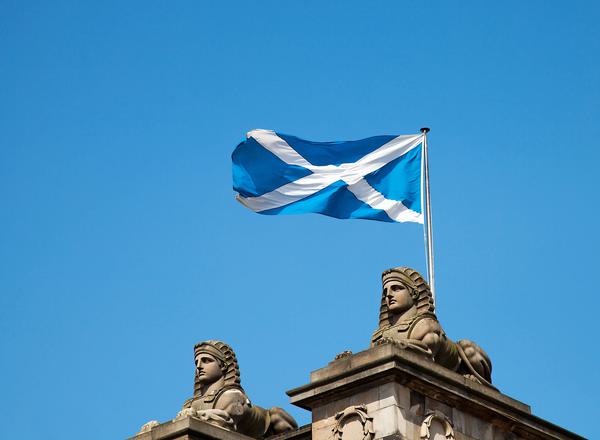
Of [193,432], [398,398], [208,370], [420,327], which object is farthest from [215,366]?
[398,398]

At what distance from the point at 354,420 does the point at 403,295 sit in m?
3.49

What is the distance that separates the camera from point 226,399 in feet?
112

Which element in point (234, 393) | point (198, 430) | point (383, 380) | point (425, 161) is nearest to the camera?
point (383, 380)

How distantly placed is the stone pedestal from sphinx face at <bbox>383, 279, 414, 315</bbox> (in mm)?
2091

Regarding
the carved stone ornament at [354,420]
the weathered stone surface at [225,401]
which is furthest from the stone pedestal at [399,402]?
the weathered stone surface at [225,401]

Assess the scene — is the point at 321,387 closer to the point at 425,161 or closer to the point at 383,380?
the point at 383,380

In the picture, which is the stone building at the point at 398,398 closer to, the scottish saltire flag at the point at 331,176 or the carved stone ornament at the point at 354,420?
the carved stone ornament at the point at 354,420

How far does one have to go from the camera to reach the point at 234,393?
34.3 m

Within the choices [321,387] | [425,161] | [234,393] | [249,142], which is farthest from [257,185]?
[321,387]

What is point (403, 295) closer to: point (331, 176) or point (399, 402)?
point (399, 402)

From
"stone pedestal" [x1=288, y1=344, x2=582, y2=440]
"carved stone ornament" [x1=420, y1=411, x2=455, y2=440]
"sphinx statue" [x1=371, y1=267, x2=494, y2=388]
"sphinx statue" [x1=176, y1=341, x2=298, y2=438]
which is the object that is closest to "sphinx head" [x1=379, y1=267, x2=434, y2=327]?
"sphinx statue" [x1=371, y1=267, x2=494, y2=388]

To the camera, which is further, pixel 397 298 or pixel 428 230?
pixel 428 230

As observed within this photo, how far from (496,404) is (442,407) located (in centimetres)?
136

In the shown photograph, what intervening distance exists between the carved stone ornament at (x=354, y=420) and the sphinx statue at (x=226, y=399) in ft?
12.1
